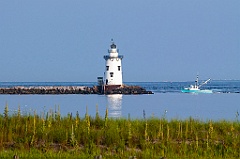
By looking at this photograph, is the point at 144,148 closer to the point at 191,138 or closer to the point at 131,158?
the point at 191,138

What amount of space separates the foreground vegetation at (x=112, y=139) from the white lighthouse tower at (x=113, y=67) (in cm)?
8016

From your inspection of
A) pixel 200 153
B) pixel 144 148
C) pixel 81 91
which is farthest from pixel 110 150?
pixel 81 91

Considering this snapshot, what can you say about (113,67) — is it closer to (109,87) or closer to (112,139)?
(109,87)

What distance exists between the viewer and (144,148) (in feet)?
60.1

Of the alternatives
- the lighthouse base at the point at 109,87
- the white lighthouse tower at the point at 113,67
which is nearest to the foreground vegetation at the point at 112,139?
the white lighthouse tower at the point at 113,67

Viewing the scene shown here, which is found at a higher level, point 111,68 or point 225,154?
point 111,68

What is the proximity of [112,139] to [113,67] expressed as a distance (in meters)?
82.5

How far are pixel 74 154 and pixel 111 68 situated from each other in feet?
277

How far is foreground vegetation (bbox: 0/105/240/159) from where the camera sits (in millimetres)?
17641

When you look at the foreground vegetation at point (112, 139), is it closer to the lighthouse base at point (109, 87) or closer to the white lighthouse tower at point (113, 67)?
the white lighthouse tower at point (113, 67)

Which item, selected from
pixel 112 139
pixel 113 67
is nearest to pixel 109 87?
pixel 113 67

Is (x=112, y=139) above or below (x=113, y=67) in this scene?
below

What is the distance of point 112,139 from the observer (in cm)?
1858

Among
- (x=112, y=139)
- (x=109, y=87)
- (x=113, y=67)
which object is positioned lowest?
(x=112, y=139)
